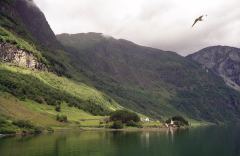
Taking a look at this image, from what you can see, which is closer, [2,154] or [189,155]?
[2,154]

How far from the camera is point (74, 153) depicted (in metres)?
137

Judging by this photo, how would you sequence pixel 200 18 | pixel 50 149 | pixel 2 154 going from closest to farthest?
pixel 200 18, pixel 2 154, pixel 50 149

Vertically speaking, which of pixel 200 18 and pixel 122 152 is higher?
pixel 200 18

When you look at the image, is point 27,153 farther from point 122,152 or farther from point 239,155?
point 239,155

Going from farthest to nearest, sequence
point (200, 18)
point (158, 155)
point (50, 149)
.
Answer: point (50, 149) → point (158, 155) → point (200, 18)

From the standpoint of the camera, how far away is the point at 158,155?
138625 mm

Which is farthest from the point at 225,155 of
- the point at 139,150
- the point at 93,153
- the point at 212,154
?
the point at 93,153

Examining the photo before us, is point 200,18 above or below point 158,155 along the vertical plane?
above

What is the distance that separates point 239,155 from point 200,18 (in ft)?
343

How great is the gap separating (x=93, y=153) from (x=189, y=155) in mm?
31341

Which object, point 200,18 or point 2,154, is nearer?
point 200,18

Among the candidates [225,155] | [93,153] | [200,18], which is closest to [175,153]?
[225,155]

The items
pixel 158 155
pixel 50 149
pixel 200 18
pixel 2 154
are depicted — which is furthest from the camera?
pixel 50 149

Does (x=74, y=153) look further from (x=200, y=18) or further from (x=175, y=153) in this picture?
(x=200, y=18)
